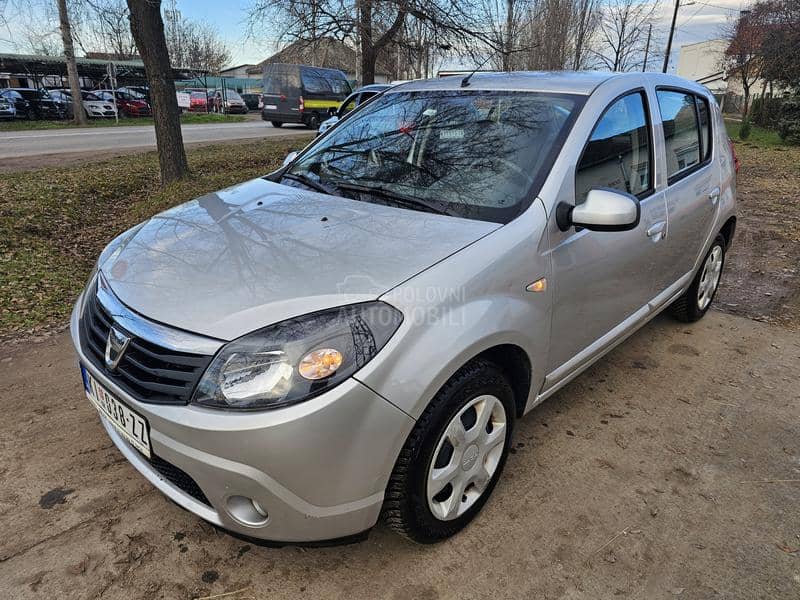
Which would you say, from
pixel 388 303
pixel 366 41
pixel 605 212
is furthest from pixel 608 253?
pixel 366 41

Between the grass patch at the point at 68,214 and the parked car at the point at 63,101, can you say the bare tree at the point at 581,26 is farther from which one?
the parked car at the point at 63,101

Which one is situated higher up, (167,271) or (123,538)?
(167,271)

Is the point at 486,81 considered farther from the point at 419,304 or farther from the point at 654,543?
the point at 654,543

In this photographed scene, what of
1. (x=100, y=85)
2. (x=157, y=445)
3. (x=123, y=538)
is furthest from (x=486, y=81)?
(x=100, y=85)

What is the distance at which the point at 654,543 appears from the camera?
2.25 m

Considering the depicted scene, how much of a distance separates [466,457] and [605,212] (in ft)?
3.59

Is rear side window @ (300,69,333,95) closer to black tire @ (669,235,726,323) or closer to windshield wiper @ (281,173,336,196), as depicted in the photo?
black tire @ (669,235,726,323)

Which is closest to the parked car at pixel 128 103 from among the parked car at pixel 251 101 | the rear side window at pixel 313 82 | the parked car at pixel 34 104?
the parked car at pixel 34 104

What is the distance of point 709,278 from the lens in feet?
14.0

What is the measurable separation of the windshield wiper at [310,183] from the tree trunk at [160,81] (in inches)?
232

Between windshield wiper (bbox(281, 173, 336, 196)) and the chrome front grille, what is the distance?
3.78ft

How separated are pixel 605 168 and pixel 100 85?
38138 mm

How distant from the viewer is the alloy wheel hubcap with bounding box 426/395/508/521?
202 cm

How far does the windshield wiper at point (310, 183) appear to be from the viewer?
108 inches
